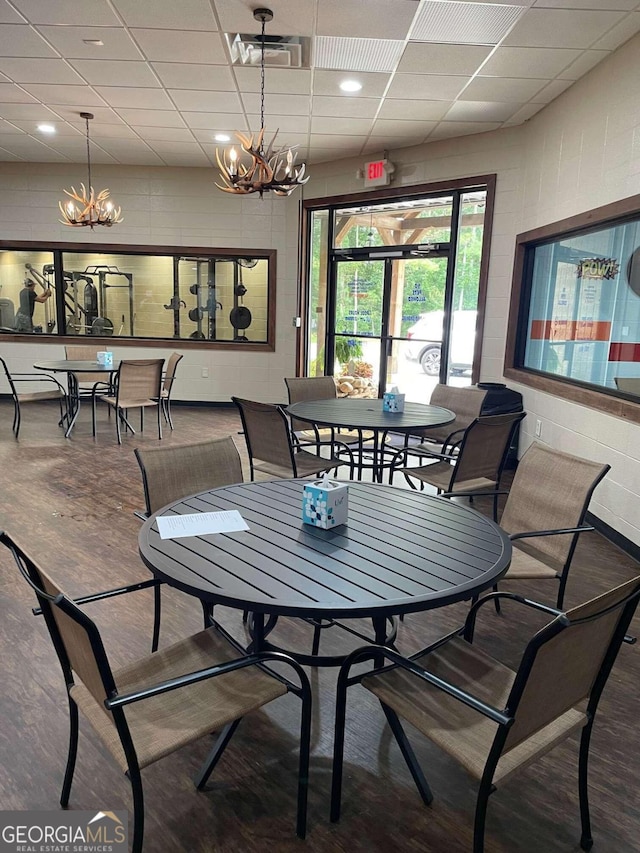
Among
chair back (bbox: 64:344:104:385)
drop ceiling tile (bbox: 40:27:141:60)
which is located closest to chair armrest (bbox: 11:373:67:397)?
chair back (bbox: 64:344:104:385)

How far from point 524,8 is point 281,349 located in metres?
5.26

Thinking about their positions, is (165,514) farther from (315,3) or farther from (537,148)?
(537,148)

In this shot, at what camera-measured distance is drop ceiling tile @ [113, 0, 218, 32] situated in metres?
3.54

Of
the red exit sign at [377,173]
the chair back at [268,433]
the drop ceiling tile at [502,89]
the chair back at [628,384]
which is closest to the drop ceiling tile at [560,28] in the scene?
the drop ceiling tile at [502,89]

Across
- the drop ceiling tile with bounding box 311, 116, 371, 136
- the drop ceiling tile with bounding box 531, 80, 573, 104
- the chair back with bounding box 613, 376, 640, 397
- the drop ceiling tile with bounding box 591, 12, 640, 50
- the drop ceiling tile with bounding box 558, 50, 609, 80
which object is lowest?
the chair back with bounding box 613, 376, 640, 397

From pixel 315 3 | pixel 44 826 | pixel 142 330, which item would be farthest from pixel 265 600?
pixel 142 330

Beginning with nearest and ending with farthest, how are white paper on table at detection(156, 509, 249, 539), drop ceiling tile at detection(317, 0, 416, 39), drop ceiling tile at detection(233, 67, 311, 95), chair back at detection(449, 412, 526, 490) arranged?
white paper on table at detection(156, 509, 249, 539), chair back at detection(449, 412, 526, 490), drop ceiling tile at detection(317, 0, 416, 39), drop ceiling tile at detection(233, 67, 311, 95)

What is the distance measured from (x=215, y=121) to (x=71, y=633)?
18.7ft

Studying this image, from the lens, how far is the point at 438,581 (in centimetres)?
166

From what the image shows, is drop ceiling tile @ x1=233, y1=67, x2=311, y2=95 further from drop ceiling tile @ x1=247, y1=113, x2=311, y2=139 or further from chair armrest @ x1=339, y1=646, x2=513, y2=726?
chair armrest @ x1=339, y1=646, x2=513, y2=726

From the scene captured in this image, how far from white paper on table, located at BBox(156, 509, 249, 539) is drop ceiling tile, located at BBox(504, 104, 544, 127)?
15.4ft

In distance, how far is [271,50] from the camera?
13.7 ft

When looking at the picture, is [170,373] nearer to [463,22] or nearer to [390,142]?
[390,142]

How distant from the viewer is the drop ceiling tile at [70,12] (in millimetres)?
3553
